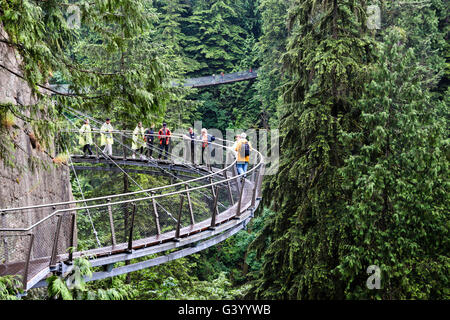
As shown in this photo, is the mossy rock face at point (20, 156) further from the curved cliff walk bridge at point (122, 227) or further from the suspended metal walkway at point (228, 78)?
the suspended metal walkway at point (228, 78)

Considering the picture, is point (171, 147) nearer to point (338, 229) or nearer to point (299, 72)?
point (299, 72)

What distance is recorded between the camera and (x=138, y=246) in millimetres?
8438

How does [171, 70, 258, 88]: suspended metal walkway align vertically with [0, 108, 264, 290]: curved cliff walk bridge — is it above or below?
above

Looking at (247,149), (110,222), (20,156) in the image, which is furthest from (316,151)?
(20,156)

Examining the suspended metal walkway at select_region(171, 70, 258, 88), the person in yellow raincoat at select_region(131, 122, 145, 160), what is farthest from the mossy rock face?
the suspended metal walkway at select_region(171, 70, 258, 88)

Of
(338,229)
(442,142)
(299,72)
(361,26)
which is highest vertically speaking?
(361,26)

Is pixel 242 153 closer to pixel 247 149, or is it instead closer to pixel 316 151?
pixel 247 149

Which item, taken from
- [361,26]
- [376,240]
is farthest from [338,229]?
[361,26]

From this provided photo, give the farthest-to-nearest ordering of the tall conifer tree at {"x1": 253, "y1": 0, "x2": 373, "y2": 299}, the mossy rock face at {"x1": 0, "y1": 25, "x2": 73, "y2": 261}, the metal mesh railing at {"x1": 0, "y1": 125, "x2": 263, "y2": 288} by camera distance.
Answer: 1. the tall conifer tree at {"x1": 253, "y1": 0, "x2": 373, "y2": 299}
2. the metal mesh railing at {"x1": 0, "y1": 125, "x2": 263, "y2": 288}
3. the mossy rock face at {"x1": 0, "y1": 25, "x2": 73, "y2": 261}

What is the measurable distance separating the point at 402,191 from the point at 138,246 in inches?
285

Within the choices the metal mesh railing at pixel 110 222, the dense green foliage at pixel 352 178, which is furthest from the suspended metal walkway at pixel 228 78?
the metal mesh railing at pixel 110 222

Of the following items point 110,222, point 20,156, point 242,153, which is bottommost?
point 110,222

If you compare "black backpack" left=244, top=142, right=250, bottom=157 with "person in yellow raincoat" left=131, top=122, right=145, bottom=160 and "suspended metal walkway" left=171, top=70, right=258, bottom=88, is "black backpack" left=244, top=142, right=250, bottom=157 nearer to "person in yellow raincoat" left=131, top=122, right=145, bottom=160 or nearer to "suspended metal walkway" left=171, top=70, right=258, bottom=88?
"person in yellow raincoat" left=131, top=122, right=145, bottom=160

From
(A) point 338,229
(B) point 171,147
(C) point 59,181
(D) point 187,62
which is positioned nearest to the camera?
(C) point 59,181
